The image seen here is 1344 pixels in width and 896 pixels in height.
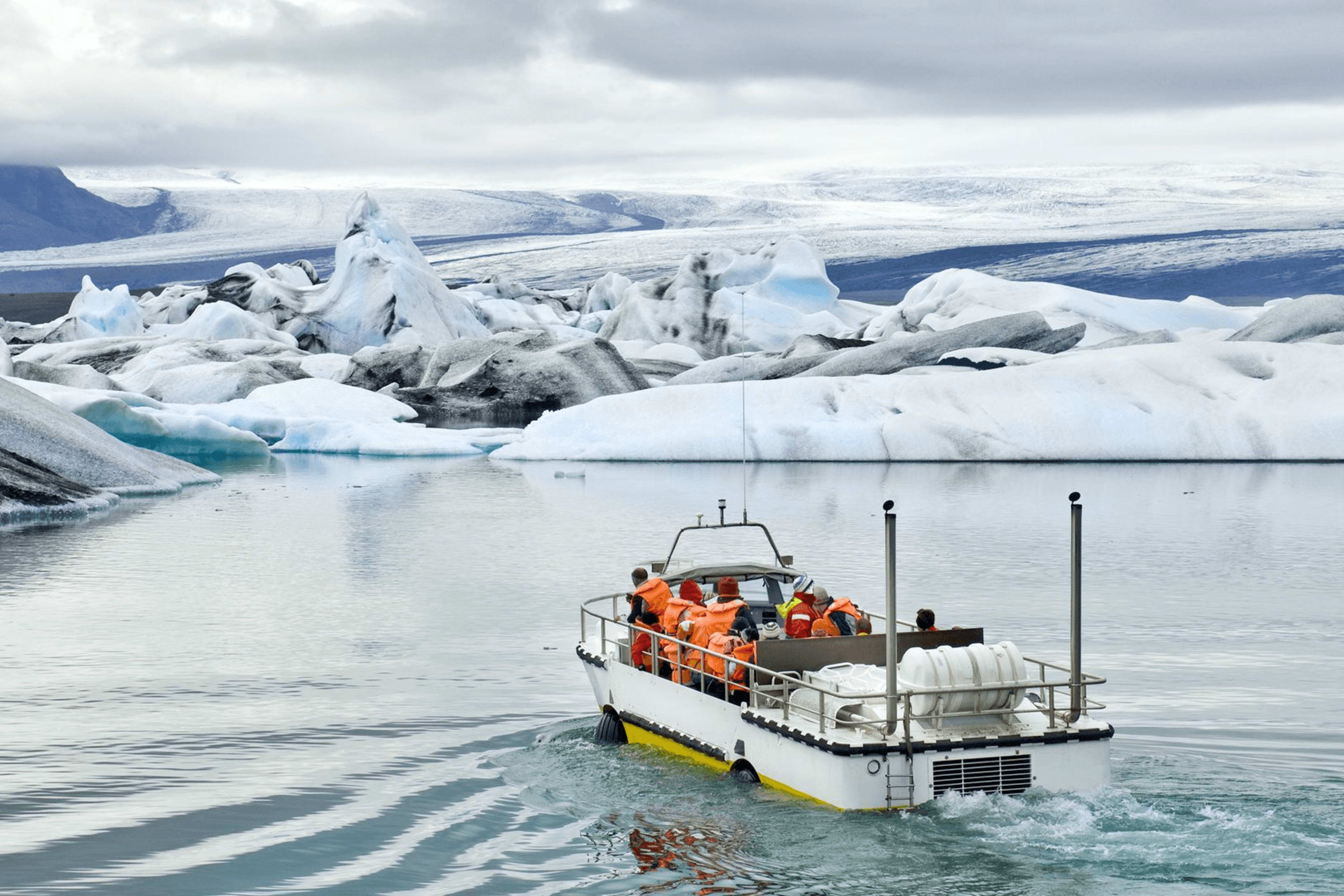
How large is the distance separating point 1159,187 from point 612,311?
198ft

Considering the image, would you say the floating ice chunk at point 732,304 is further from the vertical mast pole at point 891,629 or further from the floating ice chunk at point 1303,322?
the vertical mast pole at point 891,629

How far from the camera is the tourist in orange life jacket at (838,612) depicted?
9.27m

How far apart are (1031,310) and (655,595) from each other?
42.1 metres

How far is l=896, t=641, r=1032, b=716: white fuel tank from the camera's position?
7680mm

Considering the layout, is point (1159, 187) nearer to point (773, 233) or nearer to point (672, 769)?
point (773, 233)

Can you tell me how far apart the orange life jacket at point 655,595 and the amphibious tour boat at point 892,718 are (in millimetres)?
800

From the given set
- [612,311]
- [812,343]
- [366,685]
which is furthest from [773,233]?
[366,685]

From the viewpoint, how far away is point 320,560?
19.2 metres

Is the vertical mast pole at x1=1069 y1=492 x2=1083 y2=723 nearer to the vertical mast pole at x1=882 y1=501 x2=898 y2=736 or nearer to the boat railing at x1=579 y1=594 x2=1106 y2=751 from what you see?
the boat railing at x1=579 y1=594 x2=1106 y2=751

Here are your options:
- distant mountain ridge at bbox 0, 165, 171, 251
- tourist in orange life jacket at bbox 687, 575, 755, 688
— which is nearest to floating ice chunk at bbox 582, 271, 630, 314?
tourist in orange life jacket at bbox 687, 575, 755, 688

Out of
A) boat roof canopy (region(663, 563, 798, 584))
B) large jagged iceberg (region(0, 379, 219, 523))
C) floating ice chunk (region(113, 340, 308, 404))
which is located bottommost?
boat roof canopy (region(663, 563, 798, 584))

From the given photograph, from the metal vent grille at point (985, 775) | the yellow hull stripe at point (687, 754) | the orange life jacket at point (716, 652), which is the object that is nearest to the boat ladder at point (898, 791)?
the metal vent grille at point (985, 775)

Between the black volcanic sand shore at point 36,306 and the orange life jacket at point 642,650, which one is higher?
the black volcanic sand shore at point 36,306

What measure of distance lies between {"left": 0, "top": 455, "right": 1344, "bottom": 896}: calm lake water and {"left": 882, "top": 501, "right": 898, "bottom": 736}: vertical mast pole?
1.57 ft
